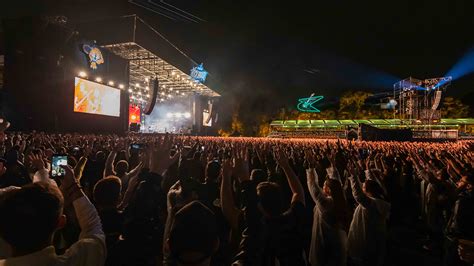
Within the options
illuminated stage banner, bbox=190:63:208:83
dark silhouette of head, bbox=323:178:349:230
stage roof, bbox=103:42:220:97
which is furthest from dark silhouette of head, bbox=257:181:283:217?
illuminated stage banner, bbox=190:63:208:83

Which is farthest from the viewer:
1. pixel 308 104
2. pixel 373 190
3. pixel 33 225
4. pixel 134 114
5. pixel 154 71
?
pixel 308 104

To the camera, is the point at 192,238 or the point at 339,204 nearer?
the point at 192,238

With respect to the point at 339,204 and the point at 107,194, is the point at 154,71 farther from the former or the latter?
the point at 339,204

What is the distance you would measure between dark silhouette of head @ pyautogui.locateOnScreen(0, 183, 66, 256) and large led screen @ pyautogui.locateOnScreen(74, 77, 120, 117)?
21.4 metres

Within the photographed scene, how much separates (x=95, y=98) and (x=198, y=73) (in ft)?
42.8

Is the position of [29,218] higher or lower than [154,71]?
lower

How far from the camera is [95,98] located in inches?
864

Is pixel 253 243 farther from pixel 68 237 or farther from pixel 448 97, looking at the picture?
pixel 448 97

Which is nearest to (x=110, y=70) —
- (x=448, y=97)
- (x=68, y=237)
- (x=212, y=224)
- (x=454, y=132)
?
(x=68, y=237)

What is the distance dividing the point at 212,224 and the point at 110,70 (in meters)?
25.6

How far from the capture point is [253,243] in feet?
7.77

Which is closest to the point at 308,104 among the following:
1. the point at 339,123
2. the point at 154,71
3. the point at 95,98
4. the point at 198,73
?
the point at 339,123

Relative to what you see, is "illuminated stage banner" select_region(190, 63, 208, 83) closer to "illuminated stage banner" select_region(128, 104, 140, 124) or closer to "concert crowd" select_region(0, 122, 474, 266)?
"illuminated stage banner" select_region(128, 104, 140, 124)

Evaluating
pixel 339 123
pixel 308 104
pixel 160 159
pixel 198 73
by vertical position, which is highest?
pixel 198 73
